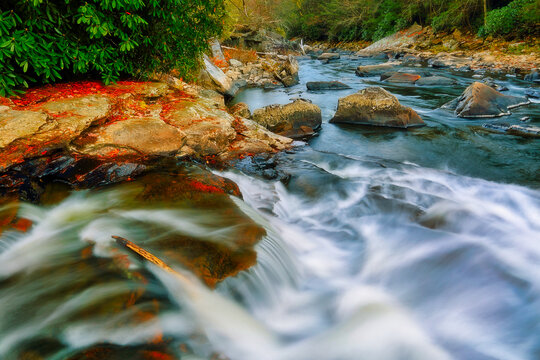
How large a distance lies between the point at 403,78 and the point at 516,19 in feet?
36.5

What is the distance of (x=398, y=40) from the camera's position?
97.5ft

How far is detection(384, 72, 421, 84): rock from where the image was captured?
45.0 feet

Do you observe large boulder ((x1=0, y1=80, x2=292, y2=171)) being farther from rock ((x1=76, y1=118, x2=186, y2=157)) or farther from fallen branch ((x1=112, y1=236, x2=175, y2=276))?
fallen branch ((x1=112, y1=236, x2=175, y2=276))

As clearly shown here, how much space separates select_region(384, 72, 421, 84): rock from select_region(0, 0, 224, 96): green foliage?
31.9ft

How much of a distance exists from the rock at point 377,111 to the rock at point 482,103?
1.53m

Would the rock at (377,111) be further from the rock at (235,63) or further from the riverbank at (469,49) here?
the rock at (235,63)

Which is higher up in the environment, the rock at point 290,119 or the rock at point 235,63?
the rock at point 235,63

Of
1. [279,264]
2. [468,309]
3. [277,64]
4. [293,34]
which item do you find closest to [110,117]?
[279,264]

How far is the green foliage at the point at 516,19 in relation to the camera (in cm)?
1764

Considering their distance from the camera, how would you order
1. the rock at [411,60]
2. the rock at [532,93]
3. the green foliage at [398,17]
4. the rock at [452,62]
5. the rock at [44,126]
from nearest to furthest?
the rock at [44,126] < the rock at [532,93] < the rock at [452,62] < the green foliage at [398,17] < the rock at [411,60]

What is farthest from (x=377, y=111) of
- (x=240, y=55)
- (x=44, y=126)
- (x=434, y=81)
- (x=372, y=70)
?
(x=240, y=55)

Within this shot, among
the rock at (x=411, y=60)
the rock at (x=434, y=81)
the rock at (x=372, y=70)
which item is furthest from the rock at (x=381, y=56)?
the rock at (x=434, y=81)

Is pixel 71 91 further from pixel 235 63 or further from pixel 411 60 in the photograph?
pixel 411 60

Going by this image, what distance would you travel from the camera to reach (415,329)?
2674 millimetres
